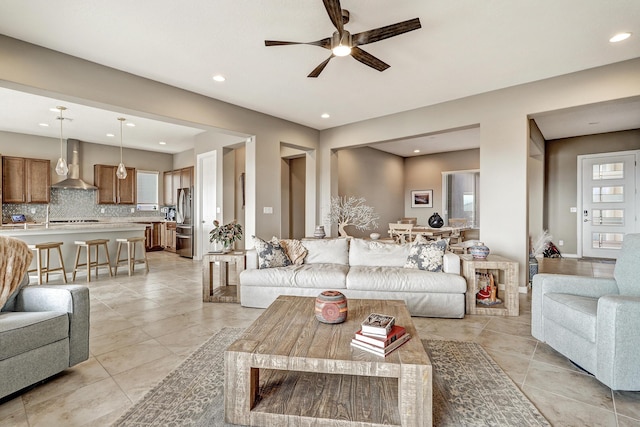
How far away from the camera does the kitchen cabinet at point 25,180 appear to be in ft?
21.3

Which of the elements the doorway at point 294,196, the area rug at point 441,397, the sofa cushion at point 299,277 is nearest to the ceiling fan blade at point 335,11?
the sofa cushion at point 299,277

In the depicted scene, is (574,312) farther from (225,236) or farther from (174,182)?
(174,182)

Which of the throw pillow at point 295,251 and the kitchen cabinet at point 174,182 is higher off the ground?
the kitchen cabinet at point 174,182

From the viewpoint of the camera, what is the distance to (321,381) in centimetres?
189

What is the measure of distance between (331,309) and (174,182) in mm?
7901

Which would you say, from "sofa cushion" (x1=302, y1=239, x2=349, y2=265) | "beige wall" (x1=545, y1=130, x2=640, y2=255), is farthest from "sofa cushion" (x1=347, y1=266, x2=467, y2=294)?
"beige wall" (x1=545, y1=130, x2=640, y2=255)

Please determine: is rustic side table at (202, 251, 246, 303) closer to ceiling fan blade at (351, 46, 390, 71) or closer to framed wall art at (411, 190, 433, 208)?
ceiling fan blade at (351, 46, 390, 71)

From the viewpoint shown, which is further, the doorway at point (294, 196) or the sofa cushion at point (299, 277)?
the doorway at point (294, 196)

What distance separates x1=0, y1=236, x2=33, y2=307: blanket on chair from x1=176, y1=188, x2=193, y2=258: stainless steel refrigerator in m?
5.14

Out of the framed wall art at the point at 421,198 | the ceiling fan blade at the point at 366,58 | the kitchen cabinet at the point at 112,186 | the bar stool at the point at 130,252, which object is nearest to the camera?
the ceiling fan blade at the point at 366,58

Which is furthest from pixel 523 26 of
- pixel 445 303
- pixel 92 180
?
pixel 92 180

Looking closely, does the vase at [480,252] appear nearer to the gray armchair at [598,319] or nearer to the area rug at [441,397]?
the gray armchair at [598,319]

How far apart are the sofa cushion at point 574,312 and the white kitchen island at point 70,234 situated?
622 cm

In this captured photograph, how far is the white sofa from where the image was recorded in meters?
3.23
